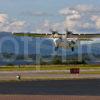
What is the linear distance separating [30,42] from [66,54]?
76327 mm

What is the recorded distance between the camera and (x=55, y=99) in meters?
20.8

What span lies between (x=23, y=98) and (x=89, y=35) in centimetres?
9771

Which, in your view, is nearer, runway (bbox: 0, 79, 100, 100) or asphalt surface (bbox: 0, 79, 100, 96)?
runway (bbox: 0, 79, 100, 100)

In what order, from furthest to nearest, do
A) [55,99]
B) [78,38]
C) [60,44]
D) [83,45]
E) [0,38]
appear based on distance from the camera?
[0,38] → [83,45] → [78,38] → [60,44] → [55,99]

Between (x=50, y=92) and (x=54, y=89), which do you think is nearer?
(x=50, y=92)

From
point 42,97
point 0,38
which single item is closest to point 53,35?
point 0,38

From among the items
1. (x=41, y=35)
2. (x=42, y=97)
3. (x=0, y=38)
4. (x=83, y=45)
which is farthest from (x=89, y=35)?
(x=42, y=97)

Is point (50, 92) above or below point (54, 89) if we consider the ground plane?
above

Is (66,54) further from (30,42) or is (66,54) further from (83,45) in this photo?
(30,42)

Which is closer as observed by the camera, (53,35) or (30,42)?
(53,35)

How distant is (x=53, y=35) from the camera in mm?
113312

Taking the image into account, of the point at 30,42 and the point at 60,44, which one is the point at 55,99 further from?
the point at 30,42

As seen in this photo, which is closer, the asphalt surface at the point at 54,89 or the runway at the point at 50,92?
the runway at the point at 50,92

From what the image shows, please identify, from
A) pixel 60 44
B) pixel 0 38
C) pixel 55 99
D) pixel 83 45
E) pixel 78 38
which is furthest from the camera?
pixel 0 38
